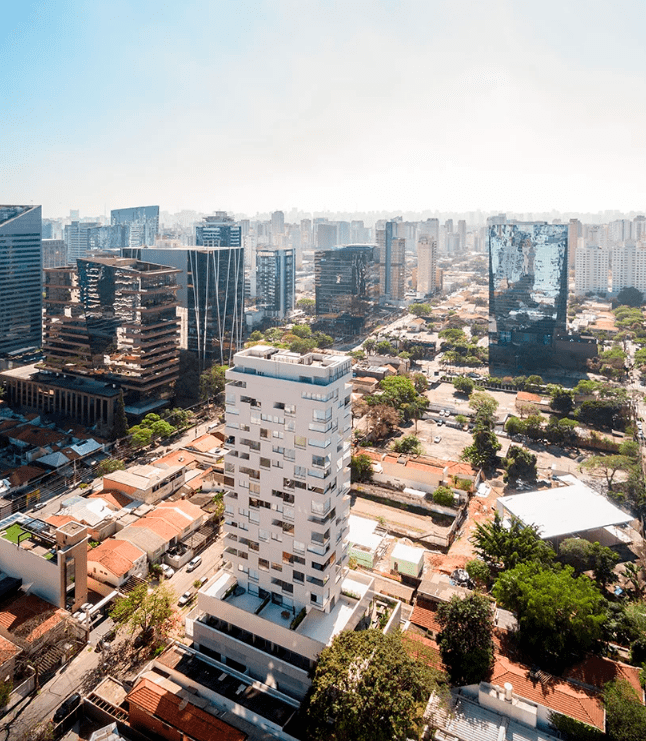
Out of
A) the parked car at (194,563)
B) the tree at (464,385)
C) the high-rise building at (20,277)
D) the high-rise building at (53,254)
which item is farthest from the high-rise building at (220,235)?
the parked car at (194,563)

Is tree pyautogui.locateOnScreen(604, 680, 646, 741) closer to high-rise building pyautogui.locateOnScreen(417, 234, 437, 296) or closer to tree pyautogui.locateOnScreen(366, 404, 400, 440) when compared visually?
tree pyautogui.locateOnScreen(366, 404, 400, 440)

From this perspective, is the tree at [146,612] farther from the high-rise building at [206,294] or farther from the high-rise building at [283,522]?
the high-rise building at [206,294]

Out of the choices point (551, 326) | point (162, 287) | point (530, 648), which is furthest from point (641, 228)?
point (530, 648)

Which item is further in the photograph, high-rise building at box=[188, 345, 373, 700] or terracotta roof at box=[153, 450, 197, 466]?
terracotta roof at box=[153, 450, 197, 466]

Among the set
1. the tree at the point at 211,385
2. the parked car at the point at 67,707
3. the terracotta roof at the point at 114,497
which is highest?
the tree at the point at 211,385

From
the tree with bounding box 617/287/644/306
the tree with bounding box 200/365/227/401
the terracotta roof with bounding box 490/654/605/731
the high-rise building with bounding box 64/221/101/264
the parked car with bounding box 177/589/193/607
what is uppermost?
the high-rise building with bounding box 64/221/101/264

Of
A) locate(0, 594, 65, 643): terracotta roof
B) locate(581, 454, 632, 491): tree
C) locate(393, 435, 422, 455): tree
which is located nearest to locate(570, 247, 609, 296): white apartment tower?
locate(581, 454, 632, 491): tree

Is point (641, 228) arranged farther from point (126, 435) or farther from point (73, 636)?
point (73, 636)
